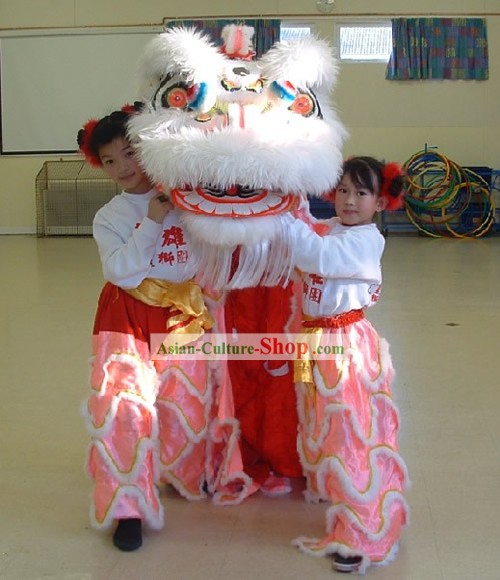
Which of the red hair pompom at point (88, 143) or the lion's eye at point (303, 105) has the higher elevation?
the lion's eye at point (303, 105)

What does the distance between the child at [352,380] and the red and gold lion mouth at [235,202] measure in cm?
7

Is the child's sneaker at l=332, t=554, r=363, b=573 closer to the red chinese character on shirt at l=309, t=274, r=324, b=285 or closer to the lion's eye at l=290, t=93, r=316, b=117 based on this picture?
the red chinese character on shirt at l=309, t=274, r=324, b=285

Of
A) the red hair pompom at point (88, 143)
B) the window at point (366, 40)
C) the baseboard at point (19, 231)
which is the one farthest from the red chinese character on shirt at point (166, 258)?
the baseboard at point (19, 231)

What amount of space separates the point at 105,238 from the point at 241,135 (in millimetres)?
429

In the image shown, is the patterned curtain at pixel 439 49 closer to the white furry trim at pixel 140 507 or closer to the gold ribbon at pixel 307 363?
the gold ribbon at pixel 307 363

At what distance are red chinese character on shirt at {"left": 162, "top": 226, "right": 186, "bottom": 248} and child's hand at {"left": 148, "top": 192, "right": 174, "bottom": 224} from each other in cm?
5

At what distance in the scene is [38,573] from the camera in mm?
1826

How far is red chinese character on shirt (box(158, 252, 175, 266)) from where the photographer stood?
6.43 ft

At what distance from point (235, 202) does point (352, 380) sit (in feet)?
1.64

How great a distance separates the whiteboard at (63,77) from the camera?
999cm

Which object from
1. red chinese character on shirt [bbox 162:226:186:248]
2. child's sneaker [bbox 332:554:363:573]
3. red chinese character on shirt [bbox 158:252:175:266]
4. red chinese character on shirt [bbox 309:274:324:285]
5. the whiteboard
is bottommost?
child's sneaker [bbox 332:554:363:573]

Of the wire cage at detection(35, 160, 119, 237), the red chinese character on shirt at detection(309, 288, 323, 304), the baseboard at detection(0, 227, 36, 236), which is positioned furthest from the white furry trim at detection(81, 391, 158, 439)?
the baseboard at detection(0, 227, 36, 236)

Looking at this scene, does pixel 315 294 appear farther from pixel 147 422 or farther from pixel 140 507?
pixel 140 507

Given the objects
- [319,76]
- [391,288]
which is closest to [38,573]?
[319,76]
